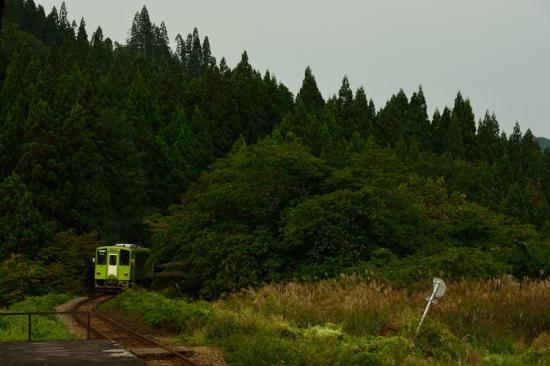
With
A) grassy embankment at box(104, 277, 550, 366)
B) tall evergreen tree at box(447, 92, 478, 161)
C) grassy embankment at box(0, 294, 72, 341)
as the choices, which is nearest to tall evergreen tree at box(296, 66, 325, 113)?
tall evergreen tree at box(447, 92, 478, 161)

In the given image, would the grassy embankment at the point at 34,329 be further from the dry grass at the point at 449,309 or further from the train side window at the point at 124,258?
the train side window at the point at 124,258

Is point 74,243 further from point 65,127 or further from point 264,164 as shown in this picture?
point 264,164

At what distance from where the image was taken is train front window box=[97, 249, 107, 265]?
1508 inches

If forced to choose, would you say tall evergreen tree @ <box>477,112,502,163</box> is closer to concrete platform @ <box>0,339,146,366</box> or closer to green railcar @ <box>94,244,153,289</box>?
green railcar @ <box>94,244,153,289</box>

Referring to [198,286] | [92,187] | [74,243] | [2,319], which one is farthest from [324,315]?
[92,187]

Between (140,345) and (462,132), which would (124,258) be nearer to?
(140,345)

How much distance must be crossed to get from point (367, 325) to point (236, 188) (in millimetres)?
14960

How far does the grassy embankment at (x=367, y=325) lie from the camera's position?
36.5ft

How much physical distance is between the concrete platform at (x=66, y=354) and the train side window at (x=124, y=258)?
25.0 meters

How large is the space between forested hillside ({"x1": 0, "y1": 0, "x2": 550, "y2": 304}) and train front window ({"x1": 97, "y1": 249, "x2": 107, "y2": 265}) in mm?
2563

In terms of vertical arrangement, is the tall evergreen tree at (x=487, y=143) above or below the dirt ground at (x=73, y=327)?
above

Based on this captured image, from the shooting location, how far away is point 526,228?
130 ft

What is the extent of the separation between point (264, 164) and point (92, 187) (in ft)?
82.7

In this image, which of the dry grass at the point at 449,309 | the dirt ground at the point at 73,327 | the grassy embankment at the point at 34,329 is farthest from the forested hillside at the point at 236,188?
the grassy embankment at the point at 34,329
